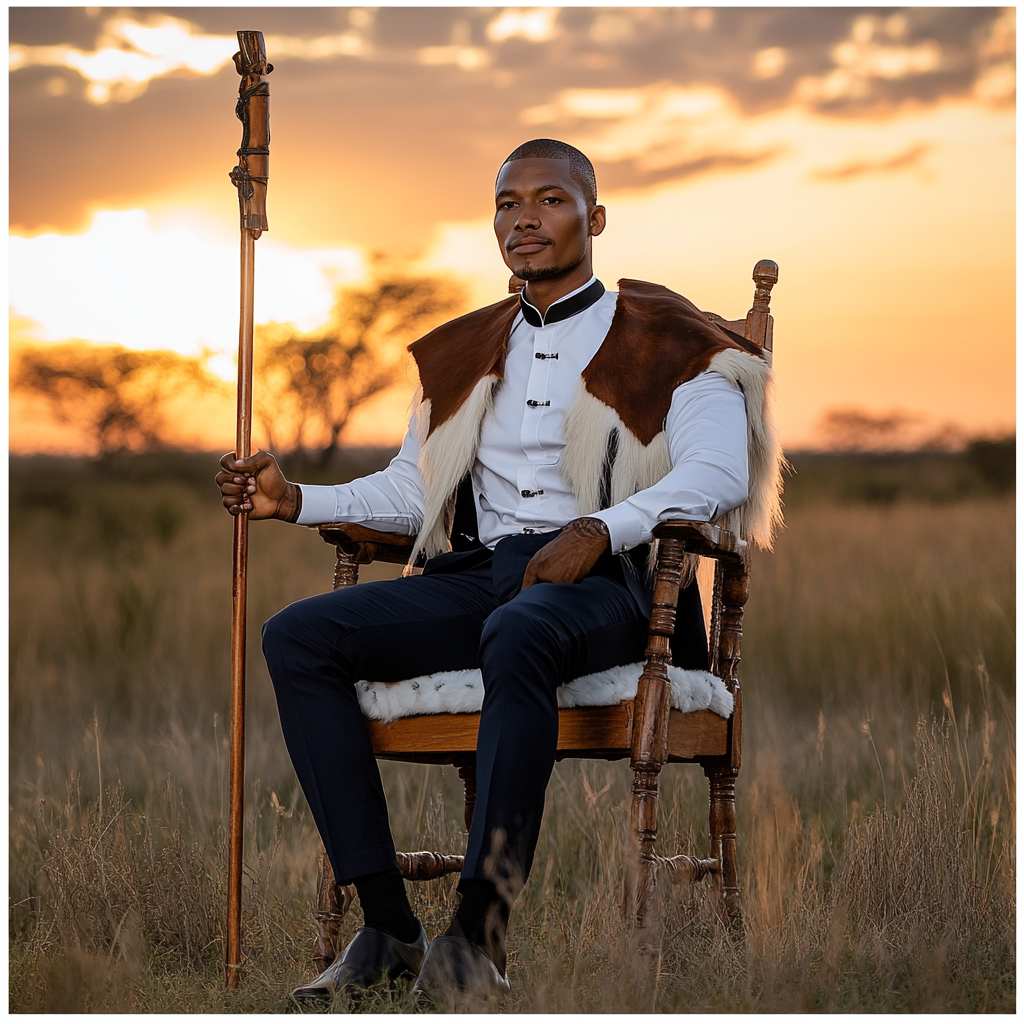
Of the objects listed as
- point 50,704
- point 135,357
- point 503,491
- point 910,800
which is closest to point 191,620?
point 50,704

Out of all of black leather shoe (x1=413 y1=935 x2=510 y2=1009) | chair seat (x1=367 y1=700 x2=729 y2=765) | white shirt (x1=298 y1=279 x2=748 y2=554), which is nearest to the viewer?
black leather shoe (x1=413 y1=935 x2=510 y2=1009)

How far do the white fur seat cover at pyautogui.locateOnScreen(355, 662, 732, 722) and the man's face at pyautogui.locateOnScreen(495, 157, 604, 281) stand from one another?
101 centimetres

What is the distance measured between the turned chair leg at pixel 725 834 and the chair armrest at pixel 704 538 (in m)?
0.50

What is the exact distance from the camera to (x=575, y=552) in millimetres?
2705

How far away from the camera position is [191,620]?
7.86 metres

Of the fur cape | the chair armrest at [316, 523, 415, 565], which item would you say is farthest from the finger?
the fur cape

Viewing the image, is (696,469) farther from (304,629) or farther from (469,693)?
(304,629)

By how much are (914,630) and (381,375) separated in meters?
10.5

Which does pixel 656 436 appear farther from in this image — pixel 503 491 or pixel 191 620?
pixel 191 620

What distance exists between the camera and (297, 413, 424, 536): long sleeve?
10.2ft

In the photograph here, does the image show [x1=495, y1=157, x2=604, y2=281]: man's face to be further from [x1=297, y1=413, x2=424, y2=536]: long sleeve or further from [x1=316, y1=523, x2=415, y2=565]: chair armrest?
[x1=316, y1=523, x2=415, y2=565]: chair armrest

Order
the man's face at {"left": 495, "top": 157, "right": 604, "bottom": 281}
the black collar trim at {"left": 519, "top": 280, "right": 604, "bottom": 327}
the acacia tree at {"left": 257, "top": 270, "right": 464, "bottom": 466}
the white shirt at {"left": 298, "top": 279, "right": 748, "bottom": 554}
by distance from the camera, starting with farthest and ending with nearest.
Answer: the acacia tree at {"left": 257, "top": 270, "right": 464, "bottom": 466}
the black collar trim at {"left": 519, "top": 280, "right": 604, "bottom": 327}
the man's face at {"left": 495, "top": 157, "right": 604, "bottom": 281}
the white shirt at {"left": 298, "top": 279, "right": 748, "bottom": 554}

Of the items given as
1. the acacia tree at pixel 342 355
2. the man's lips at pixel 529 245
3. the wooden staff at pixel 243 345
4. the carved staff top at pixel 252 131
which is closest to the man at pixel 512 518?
the man's lips at pixel 529 245

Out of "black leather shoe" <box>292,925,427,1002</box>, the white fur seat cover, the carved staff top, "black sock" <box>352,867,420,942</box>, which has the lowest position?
"black leather shoe" <box>292,925,427,1002</box>
